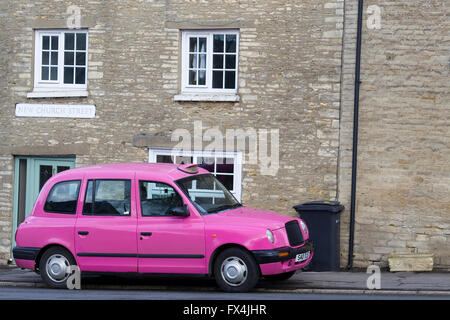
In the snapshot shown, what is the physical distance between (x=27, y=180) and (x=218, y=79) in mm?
4581

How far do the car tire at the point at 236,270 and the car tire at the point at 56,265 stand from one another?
232cm

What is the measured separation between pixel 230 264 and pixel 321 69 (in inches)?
207

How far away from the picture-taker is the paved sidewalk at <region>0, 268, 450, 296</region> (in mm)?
11391

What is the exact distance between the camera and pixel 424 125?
14203mm

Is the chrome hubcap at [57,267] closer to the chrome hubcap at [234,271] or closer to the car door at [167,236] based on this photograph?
the car door at [167,236]

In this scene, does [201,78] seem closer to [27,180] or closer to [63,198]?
[27,180]

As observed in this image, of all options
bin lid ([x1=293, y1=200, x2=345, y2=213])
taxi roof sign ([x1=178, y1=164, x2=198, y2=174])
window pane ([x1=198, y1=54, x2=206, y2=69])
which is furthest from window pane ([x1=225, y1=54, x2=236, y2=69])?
taxi roof sign ([x1=178, y1=164, x2=198, y2=174])

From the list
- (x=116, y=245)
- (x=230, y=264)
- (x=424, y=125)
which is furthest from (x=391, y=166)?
(x=116, y=245)

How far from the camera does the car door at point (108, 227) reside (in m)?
11.4

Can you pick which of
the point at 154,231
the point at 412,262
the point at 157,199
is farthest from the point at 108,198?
the point at 412,262

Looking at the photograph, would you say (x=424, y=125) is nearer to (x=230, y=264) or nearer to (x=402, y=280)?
(x=402, y=280)

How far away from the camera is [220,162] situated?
1536cm

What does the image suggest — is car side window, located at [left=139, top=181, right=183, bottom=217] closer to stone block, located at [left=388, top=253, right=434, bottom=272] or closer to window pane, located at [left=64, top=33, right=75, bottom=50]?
stone block, located at [left=388, top=253, right=434, bottom=272]

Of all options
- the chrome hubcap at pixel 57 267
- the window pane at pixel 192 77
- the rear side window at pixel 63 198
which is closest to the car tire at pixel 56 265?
the chrome hubcap at pixel 57 267
